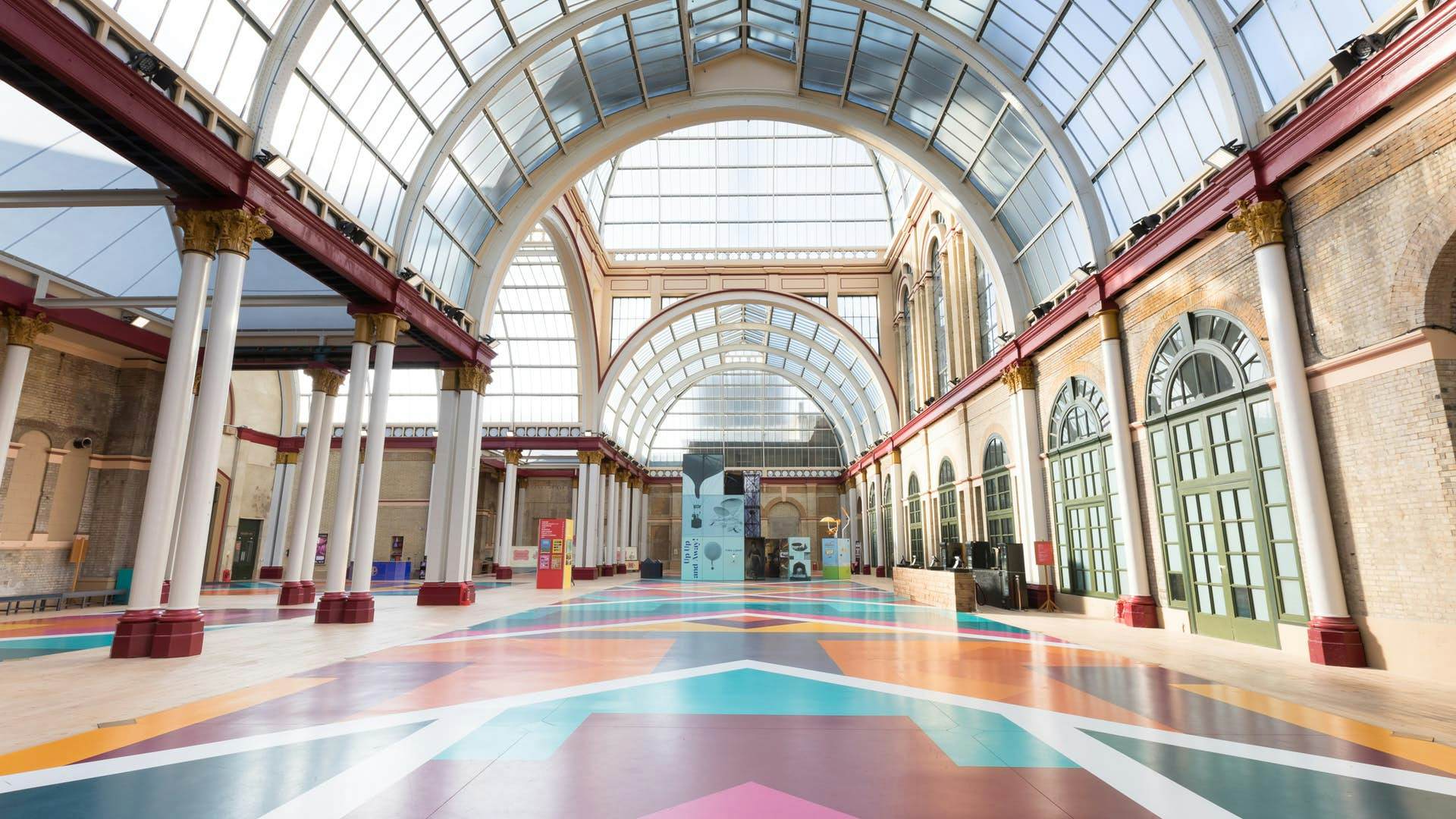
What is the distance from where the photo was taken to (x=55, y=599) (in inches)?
693

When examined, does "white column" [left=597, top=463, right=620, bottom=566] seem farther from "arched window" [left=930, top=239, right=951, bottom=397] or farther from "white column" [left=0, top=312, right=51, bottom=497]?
"white column" [left=0, top=312, right=51, bottom=497]

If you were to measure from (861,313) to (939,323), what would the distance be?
9.43 meters

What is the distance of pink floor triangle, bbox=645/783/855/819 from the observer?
3451mm

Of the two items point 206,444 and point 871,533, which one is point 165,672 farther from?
point 871,533

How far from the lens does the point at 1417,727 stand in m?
5.52

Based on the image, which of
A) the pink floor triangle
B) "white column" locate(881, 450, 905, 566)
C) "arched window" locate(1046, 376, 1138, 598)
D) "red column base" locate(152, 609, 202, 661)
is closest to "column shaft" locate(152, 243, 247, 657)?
"red column base" locate(152, 609, 202, 661)

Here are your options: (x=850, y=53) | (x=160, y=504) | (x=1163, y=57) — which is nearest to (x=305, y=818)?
(x=160, y=504)

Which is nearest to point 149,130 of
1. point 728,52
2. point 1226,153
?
point 1226,153

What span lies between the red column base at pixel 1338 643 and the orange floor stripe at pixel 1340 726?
2748mm

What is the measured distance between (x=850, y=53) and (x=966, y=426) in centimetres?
1318

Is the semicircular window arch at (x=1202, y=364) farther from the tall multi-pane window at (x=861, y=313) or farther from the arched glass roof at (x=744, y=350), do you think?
the tall multi-pane window at (x=861, y=313)

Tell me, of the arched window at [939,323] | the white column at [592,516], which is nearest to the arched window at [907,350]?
the arched window at [939,323]

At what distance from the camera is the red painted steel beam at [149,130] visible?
729 centimetres

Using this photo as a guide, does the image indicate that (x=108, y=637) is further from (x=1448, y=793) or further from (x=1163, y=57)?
(x=1163, y=57)
